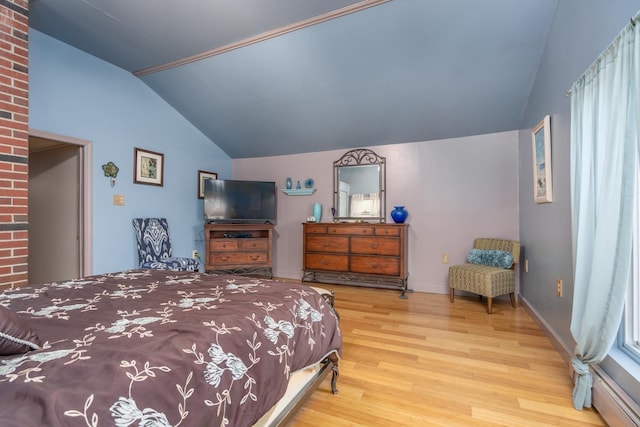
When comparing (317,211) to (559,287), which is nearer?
(559,287)

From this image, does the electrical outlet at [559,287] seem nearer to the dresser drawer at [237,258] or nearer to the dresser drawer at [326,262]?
the dresser drawer at [326,262]

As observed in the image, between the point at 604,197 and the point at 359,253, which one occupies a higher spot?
the point at 604,197

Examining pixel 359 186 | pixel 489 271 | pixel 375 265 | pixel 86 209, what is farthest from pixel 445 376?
pixel 86 209

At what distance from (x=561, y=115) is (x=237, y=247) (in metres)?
3.84

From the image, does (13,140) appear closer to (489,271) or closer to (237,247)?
(237,247)

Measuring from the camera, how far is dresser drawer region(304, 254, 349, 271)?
13.0 ft

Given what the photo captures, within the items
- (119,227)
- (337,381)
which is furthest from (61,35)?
(337,381)

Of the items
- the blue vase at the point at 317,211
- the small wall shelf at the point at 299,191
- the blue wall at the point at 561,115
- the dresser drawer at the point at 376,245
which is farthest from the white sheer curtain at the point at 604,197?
the small wall shelf at the point at 299,191

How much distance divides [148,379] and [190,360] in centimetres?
12

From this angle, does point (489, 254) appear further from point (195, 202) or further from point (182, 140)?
point (182, 140)

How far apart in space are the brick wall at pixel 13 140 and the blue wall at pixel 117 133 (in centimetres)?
50

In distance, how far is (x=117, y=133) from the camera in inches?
129

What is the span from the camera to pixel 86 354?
0.73 m

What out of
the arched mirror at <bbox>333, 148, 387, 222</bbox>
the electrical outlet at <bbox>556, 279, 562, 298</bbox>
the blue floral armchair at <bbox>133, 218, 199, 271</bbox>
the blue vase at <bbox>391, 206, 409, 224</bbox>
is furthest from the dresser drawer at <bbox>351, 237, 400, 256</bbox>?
the blue floral armchair at <bbox>133, 218, 199, 271</bbox>
